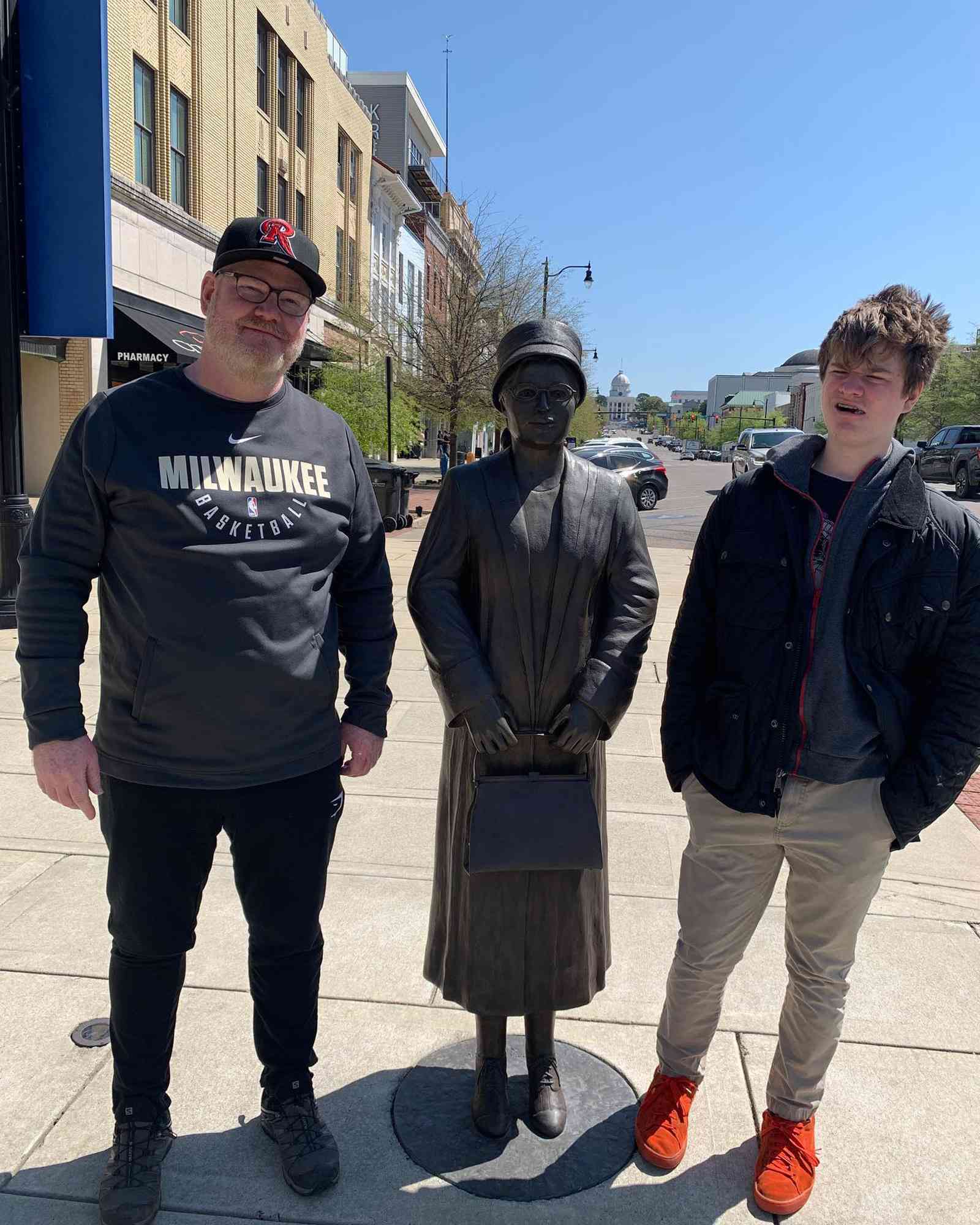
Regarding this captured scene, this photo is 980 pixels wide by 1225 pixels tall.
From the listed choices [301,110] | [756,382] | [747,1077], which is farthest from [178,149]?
[756,382]

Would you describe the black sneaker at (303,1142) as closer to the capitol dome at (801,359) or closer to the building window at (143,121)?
the building window at (143,121)

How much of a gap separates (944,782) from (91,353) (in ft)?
57.5

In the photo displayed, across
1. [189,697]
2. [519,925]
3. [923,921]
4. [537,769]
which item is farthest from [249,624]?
[923,921]

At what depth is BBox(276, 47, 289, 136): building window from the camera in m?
25.1

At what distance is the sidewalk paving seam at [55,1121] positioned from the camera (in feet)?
7.63

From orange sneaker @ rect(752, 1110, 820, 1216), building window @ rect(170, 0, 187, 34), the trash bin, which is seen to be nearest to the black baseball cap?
orange sneaker @ rect(752, 1110, 820, 1216)

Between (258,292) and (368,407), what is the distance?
1653cm

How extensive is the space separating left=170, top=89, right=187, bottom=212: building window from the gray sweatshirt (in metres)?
19.9

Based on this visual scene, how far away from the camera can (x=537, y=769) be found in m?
2.41

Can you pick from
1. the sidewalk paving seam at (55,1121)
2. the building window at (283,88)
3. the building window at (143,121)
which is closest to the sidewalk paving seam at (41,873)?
the sidewalk paving seam at (55,1121)

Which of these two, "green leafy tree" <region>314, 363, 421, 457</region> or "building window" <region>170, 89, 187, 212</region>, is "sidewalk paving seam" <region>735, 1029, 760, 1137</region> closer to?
"green leafy tree" <region>314, 363, 421, 457</region>

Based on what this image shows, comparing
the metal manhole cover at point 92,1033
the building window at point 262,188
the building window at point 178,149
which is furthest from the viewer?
the building window at point 262,188

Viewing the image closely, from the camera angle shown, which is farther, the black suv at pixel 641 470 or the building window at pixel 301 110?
the building window at pixel 301 110

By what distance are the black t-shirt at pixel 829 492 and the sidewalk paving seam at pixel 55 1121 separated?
2.43 metres
